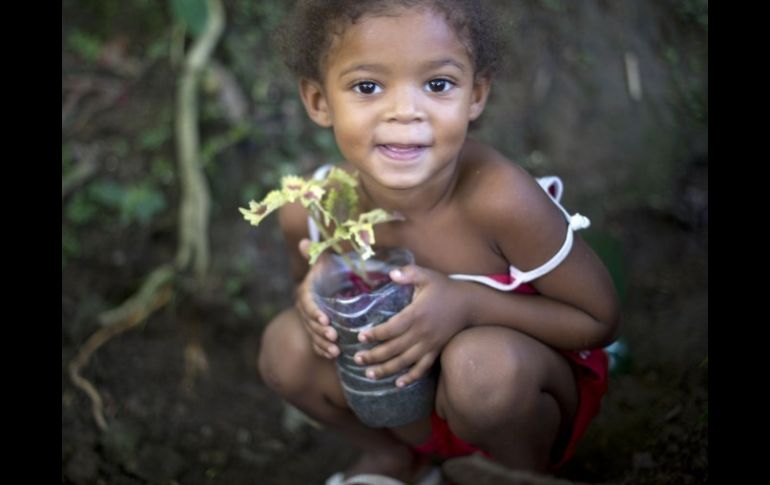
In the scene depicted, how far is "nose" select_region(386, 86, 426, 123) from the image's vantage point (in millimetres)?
1674

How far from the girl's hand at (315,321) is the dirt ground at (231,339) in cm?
64

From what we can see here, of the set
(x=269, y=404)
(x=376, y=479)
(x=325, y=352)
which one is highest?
(x=325, y=352)

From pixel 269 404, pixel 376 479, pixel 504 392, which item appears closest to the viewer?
pixel 504 392

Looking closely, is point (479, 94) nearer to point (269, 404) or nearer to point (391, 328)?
point (391, 328)

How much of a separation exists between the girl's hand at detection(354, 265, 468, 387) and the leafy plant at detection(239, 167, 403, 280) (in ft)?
0.39

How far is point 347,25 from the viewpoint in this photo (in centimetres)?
172

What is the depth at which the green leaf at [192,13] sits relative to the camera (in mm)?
3006

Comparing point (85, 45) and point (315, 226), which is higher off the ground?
point (85, 45)

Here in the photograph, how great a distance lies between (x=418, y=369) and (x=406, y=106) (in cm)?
54

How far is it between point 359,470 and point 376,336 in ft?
1.88

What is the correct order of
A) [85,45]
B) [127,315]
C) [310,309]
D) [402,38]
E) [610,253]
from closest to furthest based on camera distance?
[402,38] < [310,309] < [610,253] < [127,315] < [85,45]

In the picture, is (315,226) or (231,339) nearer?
(315,226)

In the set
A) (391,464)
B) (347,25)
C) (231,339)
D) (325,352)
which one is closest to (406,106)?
(347,25)

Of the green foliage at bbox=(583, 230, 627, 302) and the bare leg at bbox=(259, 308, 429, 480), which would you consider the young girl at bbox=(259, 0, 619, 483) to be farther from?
the green foliage at bbox=(583, 230, 627, 302)
